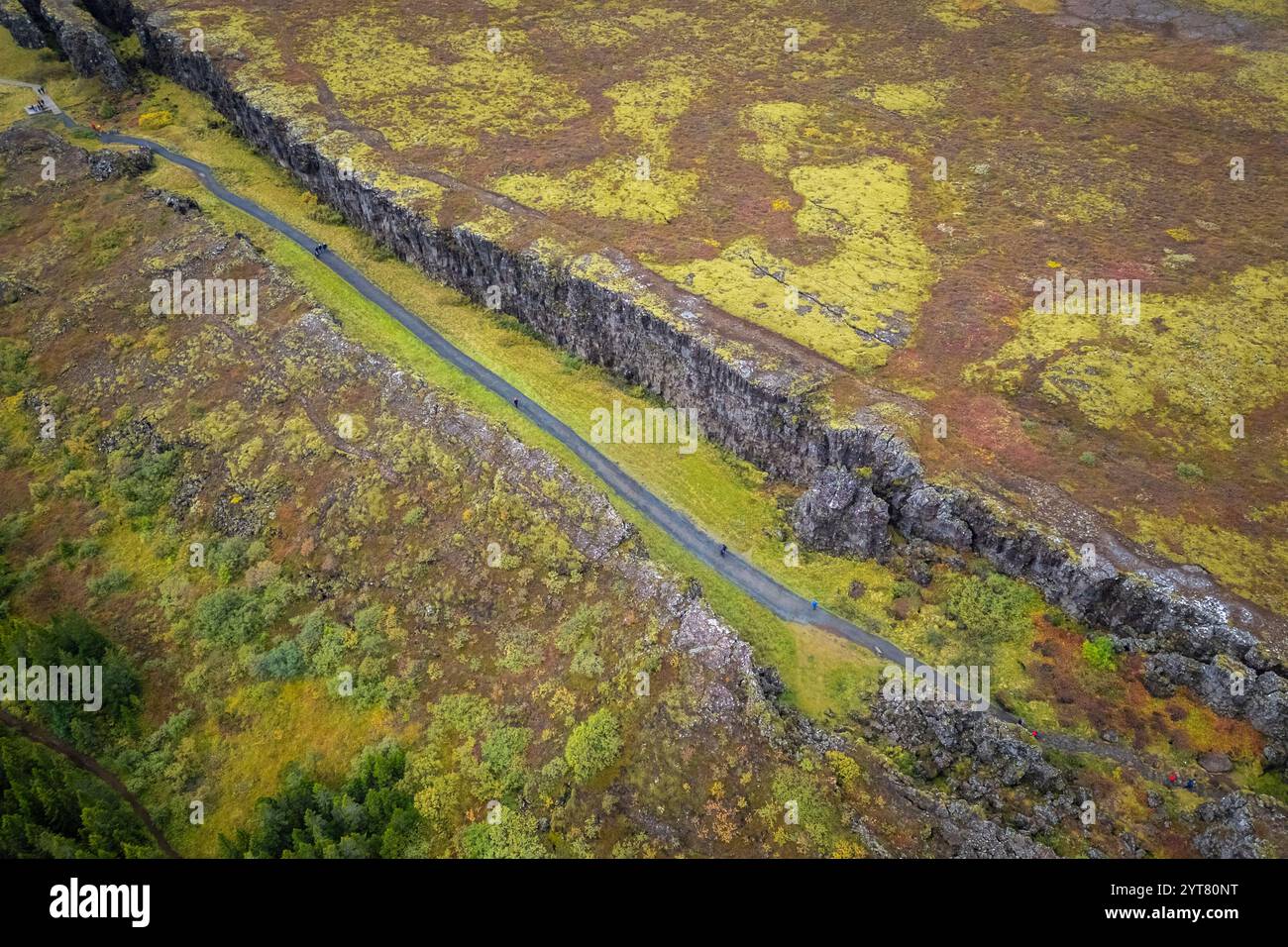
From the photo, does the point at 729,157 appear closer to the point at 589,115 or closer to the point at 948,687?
the point at 589,115

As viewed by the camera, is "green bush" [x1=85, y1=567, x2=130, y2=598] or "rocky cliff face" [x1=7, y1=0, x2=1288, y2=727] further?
"green bush" [x1=85, y1=567, x2=130, y2=598]

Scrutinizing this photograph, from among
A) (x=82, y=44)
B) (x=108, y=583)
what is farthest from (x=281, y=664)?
(x=82, y=44)

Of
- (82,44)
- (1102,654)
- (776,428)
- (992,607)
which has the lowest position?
(1102,654)

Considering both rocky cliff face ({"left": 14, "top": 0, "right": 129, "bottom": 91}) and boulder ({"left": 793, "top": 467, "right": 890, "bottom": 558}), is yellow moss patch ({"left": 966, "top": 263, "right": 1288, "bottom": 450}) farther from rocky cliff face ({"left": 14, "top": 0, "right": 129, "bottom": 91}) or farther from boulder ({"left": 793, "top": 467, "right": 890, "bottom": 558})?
rocky cliff face ({"left": 14, "top": 0, "right": 129, "bottom": 91})

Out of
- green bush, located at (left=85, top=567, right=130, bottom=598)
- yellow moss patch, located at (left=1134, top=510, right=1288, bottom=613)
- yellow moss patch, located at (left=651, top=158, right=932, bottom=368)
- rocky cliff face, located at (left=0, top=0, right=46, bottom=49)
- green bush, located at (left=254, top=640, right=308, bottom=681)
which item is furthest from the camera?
rocky cliff face, located at (left=0, top=0, right=46, bottom=49)

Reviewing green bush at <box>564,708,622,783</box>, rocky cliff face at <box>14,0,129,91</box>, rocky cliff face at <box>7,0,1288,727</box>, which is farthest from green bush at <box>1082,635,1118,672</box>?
rocky cliff face at <box>14,0,129,91</box>

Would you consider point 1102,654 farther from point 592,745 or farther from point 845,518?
point 592,745

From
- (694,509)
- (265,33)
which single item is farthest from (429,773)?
(265,33)

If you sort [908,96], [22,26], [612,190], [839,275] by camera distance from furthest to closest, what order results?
[22,26], [908,96], [612,190], [839,275]
